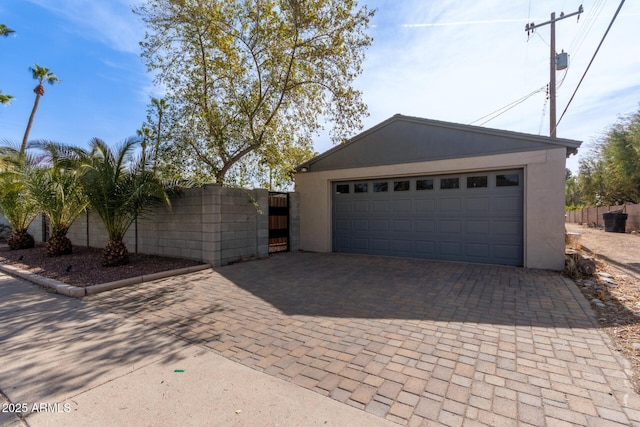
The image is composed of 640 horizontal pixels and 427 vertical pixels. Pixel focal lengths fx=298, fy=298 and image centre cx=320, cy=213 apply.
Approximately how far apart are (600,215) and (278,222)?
22.2m

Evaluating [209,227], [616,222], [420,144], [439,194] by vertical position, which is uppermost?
[420,144]

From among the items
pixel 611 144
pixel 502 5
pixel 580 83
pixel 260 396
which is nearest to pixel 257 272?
pixel 260 396

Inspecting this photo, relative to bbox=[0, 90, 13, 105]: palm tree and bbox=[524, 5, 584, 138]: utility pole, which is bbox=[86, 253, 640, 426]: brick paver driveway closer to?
bbox=[524, 5, 584, 138]: utility pole

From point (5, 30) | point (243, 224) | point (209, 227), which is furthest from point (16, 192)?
point (243, 224)

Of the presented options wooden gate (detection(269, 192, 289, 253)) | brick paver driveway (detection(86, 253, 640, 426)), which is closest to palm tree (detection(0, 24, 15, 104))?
wooden gate (detection(269, 192, 289, 253))

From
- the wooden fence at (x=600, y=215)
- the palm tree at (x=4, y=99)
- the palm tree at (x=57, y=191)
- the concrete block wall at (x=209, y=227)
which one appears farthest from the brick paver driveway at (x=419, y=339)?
the wooden fence at (x=600, y=215)

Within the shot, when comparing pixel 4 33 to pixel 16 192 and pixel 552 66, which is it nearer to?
pixel 16 192

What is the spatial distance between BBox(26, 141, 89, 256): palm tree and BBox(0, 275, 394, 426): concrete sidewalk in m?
5.83

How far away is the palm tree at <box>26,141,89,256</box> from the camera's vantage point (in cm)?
782

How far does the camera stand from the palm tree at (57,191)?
7820 millimetres

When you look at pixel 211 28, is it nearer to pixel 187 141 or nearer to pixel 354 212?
pixel 187 141

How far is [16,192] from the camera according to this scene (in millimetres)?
9672

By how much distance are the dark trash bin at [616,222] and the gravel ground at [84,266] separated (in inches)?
807

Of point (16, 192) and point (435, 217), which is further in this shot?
point (16, 192)
